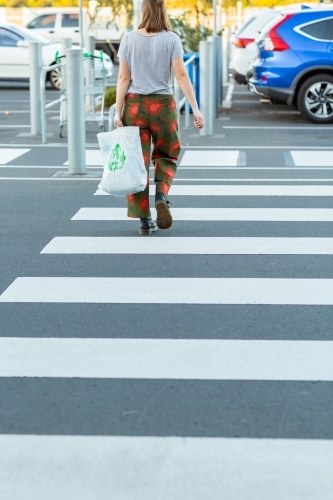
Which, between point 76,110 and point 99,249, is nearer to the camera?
point 99,249

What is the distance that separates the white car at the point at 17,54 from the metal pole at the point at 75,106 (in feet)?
43.5

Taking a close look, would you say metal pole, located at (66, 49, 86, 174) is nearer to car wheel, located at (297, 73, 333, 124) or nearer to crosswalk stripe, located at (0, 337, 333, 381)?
crosswalk stripe, located at (0, 337, 333, 381)

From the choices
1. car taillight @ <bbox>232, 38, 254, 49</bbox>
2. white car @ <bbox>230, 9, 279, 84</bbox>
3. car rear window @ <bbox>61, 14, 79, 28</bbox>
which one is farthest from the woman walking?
car rear window @ <bbox>61, 14, 79, 28</bbox>

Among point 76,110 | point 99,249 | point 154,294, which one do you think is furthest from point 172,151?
point 76,110

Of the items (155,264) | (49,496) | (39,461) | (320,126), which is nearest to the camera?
(49,496)

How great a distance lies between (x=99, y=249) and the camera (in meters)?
7.39

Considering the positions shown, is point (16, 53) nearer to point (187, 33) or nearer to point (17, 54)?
point (17, 54)

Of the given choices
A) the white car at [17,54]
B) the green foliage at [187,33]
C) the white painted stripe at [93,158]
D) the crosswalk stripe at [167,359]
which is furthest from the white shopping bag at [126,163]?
the white car at [17,54]

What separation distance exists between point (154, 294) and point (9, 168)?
578 cm

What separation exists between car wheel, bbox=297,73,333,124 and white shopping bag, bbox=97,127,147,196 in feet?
29.0

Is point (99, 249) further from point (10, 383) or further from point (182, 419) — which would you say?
point (182, 419)

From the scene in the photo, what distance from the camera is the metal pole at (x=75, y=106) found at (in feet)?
33.8

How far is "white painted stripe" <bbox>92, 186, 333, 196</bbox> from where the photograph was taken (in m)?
9.74

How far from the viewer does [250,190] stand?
9.93 meters
